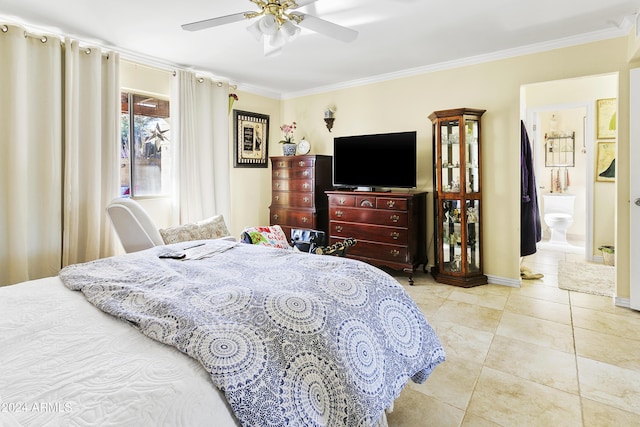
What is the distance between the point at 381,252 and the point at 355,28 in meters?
2.30

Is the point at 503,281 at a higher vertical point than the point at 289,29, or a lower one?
lower

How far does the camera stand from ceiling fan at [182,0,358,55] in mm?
2154

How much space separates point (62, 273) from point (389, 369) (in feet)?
5.44

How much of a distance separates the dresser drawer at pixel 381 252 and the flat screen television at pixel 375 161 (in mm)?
701


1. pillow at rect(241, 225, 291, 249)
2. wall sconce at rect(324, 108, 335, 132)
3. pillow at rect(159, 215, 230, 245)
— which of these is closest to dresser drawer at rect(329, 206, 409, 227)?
pillow at rect(241, 225, 291, 249)

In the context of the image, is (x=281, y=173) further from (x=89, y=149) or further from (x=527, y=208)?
(x=527, y=208)

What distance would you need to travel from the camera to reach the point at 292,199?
472 centimetres

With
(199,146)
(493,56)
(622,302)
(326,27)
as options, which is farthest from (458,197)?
(199,146)

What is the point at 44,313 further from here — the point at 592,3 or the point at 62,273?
the point at 592,3

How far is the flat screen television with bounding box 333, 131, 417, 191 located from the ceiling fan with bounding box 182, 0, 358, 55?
1740 millimetres

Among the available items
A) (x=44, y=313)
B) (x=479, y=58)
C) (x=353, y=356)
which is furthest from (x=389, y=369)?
(x=479, y=58)

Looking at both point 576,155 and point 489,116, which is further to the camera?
point 576,155

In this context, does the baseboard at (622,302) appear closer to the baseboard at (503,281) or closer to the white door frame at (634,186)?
the white door frame at (634,186)

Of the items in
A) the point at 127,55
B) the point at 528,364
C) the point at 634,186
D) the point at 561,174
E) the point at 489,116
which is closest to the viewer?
the point at 528,364
